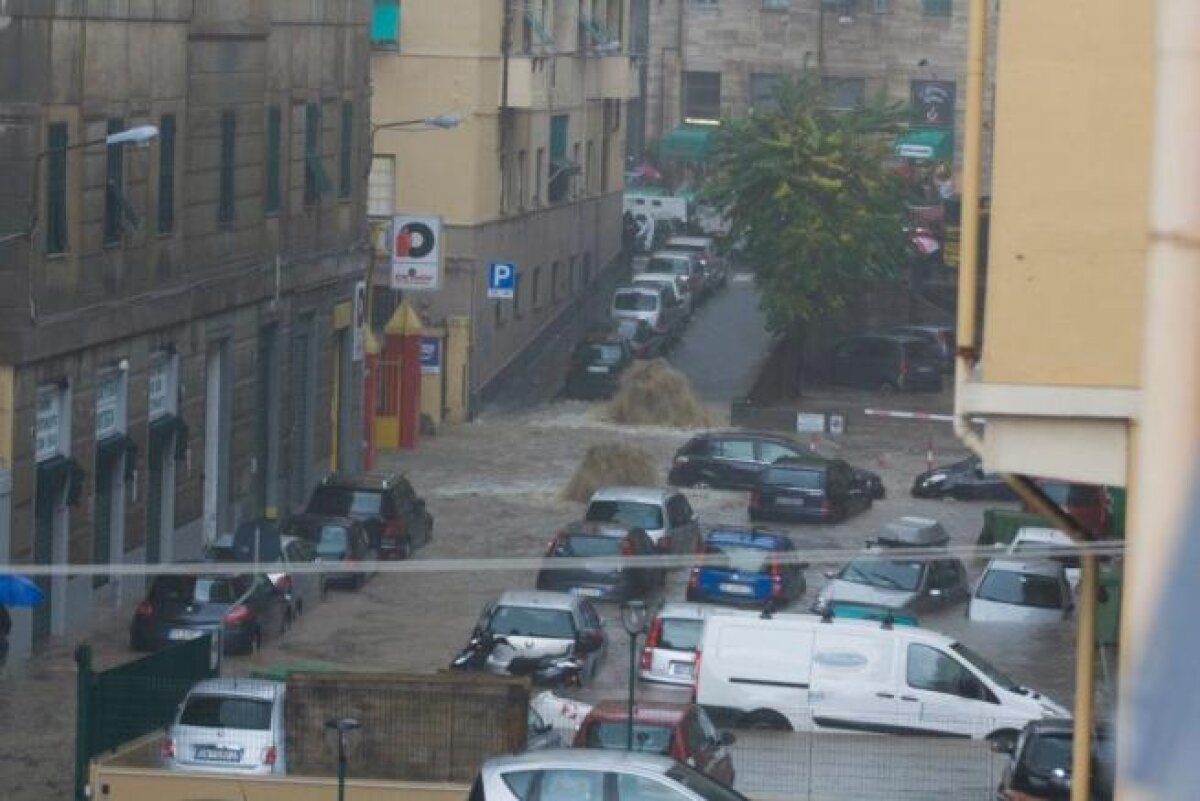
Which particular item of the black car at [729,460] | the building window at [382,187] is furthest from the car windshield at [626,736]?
the building window at [382,187]

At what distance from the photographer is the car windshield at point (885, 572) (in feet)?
103

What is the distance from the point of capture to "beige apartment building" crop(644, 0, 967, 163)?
8875 centimetres

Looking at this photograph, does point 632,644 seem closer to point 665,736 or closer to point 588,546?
point 665,736

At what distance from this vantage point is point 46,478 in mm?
27969

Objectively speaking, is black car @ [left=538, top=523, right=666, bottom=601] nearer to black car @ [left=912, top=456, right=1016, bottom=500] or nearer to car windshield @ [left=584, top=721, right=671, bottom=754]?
car windshield @ [left=584, top=721, right=671, bottom=754]

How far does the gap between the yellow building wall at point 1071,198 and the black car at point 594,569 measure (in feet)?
74.8

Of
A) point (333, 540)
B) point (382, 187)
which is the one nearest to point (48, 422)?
point (333, 540)

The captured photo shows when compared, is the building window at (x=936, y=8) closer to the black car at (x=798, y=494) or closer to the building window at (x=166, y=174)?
the black car at (x=798, y=494)

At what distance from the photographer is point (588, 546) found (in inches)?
1245

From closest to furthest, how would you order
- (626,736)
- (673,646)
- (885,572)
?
(626,736) → (673,646) → (885,572)

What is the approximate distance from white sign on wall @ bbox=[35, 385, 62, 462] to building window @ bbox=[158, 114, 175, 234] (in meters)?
4.36

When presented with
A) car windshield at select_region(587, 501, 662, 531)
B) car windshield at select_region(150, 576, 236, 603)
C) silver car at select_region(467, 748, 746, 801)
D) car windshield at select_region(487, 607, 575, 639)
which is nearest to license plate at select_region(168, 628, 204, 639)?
car windshield at select_region(150, 576, 236, 603)

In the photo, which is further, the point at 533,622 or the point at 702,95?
the point at 702,95

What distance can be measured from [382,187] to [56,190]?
82.2ft
